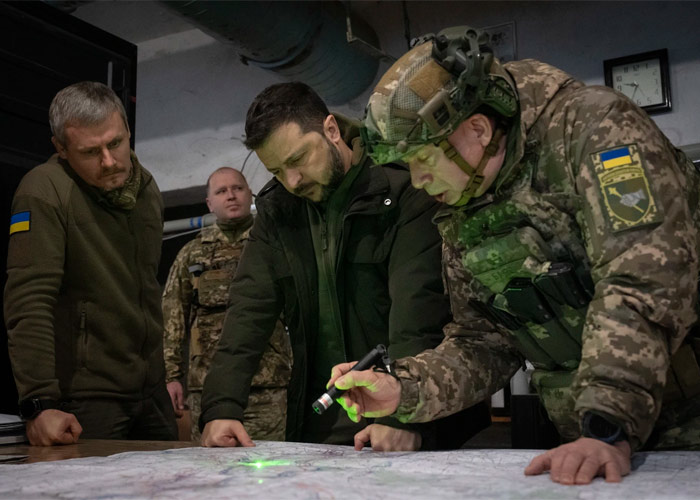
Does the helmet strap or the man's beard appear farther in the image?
the man's beard

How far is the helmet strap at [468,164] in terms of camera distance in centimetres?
129

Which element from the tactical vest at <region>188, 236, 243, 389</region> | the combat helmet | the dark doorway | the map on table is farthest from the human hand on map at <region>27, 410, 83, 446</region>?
the tactical vest at <region>188, 236, 243, 389</region>

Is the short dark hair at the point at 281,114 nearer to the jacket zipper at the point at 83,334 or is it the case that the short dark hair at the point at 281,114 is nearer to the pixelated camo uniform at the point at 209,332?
the jacket zipper at the point at 83,334

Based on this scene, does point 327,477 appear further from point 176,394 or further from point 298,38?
point 298,38

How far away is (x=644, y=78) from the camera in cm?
372

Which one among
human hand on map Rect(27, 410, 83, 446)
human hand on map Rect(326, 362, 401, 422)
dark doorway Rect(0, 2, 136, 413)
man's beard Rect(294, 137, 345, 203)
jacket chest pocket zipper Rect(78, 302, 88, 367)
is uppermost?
dark doorway Rect(0, 2, 136, 413)

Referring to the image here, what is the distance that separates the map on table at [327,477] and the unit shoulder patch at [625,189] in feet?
1.16

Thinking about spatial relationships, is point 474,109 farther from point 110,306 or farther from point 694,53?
point 694,53

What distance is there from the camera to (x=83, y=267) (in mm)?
1861

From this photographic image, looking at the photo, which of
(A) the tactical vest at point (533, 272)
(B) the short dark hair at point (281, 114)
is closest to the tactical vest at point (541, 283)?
(A) the tactical vest at point (533, 272)

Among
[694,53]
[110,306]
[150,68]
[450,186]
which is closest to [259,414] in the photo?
[110,306]

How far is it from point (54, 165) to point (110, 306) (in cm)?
39

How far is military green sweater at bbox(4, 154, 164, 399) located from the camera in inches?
67.5

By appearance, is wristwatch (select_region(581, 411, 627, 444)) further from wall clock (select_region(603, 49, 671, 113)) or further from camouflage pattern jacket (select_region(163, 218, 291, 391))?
wall clock (select_region(603, 49, 671, 113))
